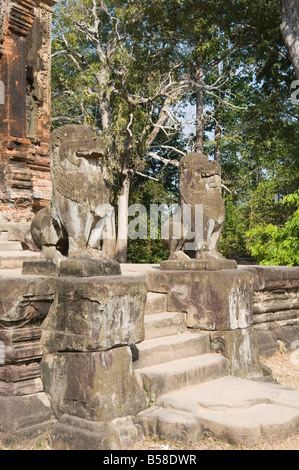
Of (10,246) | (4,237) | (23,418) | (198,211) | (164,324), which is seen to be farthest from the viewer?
(4,237)

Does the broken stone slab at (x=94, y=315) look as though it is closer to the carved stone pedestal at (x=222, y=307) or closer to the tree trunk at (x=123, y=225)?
the carved stone pedestal at (x=222, y=307)

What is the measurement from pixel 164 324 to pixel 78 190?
1.60m

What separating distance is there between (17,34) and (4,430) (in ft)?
28.2

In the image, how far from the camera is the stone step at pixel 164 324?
4797 mm

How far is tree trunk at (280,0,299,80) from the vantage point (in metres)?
11.4

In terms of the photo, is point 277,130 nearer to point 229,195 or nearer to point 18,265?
point 229,195

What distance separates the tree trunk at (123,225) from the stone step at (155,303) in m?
11.8

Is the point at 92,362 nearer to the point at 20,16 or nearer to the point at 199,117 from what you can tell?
the point at 20,16

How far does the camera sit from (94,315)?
3654 mm

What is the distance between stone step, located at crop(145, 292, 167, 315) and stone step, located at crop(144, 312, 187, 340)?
0.21 ft

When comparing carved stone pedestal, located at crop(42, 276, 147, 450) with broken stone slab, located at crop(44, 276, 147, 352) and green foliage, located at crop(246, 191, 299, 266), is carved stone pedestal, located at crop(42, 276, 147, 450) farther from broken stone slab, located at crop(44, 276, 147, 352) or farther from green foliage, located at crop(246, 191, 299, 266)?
green foliage, located at crop(246, 191, 299, 266)

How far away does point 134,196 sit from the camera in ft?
66.8

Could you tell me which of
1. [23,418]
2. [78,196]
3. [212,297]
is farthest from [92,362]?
[212,297]
